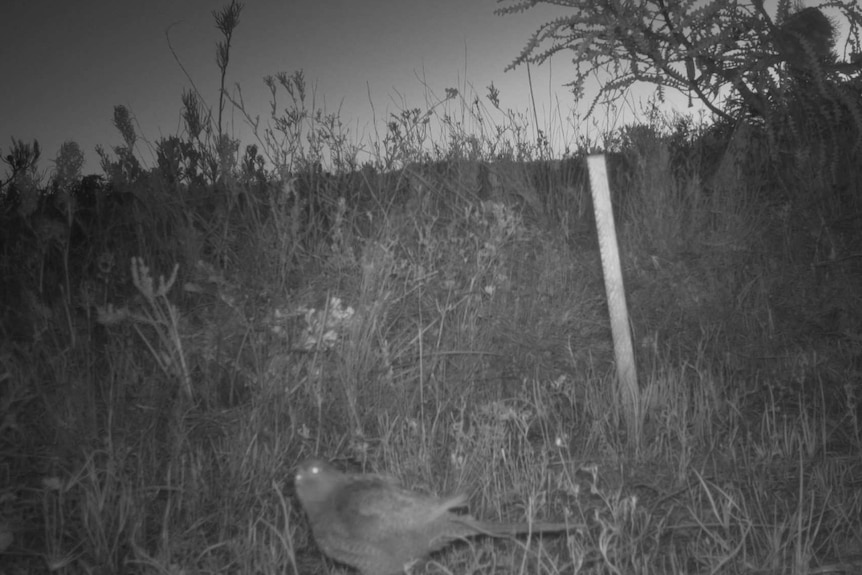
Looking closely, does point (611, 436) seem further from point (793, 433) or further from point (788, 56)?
point (788, 56)

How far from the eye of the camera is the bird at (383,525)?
5.83 feet

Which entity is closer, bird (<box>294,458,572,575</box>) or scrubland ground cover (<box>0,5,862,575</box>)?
bird (<box>294,458,572,575</box>)

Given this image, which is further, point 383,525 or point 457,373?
point 457,373

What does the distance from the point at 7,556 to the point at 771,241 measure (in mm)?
3912

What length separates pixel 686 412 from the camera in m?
2.73

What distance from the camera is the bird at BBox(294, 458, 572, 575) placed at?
178cm

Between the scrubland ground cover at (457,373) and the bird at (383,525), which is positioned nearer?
the bird at (383,525)

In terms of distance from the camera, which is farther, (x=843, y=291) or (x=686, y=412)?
(x=843, y=291)

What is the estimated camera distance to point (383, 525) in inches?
70.1

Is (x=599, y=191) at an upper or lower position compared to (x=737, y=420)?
upper

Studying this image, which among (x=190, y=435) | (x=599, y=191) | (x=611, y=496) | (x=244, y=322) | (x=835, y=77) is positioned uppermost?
(x=835, y=77)

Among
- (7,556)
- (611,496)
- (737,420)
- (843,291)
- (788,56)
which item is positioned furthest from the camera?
(788,56)

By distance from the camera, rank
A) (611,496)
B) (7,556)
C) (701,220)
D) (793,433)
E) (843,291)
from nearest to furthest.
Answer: (7,556) → (611,496) → (793,433) → (843,291) → (701,220)

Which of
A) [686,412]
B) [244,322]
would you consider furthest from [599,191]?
[244,322]
